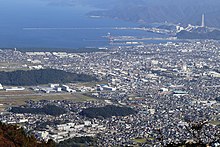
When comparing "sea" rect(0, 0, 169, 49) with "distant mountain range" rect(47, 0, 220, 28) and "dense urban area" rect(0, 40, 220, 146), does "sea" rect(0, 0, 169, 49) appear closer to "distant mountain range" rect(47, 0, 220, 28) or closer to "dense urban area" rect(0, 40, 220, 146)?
"distant mountain range" rect(47, 0, 220, 28)

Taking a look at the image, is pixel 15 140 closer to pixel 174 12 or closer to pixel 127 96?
pixel 127 96

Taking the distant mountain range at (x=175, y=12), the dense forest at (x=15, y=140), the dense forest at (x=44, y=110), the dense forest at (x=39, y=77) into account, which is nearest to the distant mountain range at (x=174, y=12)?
the distant mountain range at (x=175, y=12)

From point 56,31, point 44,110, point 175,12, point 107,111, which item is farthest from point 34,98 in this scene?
point 175,12

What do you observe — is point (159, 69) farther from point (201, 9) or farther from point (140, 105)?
point (201, 9)

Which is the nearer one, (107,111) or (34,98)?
(107,111)

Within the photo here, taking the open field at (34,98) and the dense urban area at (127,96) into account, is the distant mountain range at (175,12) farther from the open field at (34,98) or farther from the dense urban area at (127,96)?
the open field at (34,98)
